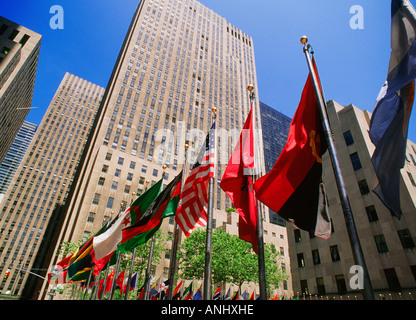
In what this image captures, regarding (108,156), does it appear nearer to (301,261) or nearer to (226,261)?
(226,261)

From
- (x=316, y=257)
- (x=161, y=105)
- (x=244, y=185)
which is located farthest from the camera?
(x=161, y=105)

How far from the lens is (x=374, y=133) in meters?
5.96

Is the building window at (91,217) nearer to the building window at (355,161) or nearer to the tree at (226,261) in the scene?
the tree at (226,261)

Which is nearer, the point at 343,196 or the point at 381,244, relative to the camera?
the point at 343,196

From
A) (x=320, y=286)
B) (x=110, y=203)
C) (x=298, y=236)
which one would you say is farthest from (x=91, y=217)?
(x=320, y=286)

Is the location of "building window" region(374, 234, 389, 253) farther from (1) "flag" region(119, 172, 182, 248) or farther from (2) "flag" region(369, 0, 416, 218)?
(2) "flag" region(369, 0, 416, 218)

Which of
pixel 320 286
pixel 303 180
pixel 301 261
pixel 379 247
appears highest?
pixel 379 247

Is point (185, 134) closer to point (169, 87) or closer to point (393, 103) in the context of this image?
point (169, 87)

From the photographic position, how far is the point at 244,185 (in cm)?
909

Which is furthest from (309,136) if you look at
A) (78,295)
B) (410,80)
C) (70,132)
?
(70,132)

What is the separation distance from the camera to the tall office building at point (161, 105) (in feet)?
190

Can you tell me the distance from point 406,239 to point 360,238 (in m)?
3.99

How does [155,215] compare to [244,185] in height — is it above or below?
above

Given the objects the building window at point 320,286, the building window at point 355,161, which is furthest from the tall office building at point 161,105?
the building window at point 355,161
